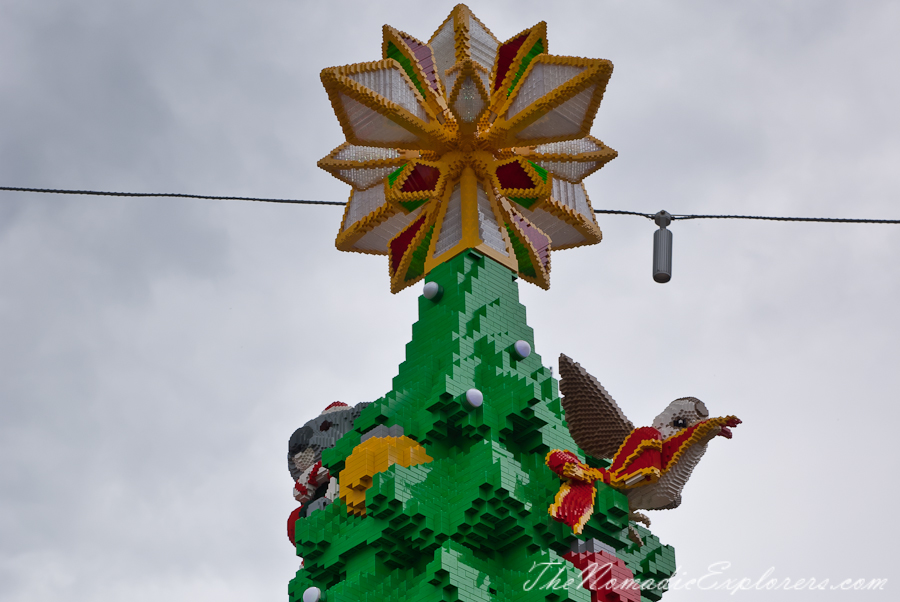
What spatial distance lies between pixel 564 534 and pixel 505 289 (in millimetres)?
3566

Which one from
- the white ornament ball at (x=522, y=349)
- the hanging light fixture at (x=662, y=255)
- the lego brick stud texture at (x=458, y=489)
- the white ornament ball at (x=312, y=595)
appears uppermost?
the hanging light fixture at (x=662, y=255)

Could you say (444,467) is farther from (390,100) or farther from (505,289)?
(390,100)

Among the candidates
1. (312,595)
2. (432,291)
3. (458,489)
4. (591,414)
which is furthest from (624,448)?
(312,595)

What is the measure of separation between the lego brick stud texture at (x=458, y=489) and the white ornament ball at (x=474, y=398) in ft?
0.42

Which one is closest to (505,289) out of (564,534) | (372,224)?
(372,224)

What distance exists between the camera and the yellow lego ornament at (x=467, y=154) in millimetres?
19078

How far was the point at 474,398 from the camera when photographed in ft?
55.6

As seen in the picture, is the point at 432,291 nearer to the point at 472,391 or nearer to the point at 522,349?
the point at 522,349

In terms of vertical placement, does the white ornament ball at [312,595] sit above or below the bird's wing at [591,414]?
below

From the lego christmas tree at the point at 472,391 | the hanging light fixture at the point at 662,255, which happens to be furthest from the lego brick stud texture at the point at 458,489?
the hanging light fixture at the point at 662,255

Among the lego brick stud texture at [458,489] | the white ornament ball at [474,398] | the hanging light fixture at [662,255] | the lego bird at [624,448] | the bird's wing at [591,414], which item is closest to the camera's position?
the lego brick stud texture at [458,489]

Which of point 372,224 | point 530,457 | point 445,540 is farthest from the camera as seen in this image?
point 372,224

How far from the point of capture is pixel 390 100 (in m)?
19.3

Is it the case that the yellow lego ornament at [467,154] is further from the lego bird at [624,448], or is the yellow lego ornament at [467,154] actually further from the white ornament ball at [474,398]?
the white ornament ball at [474,398]
